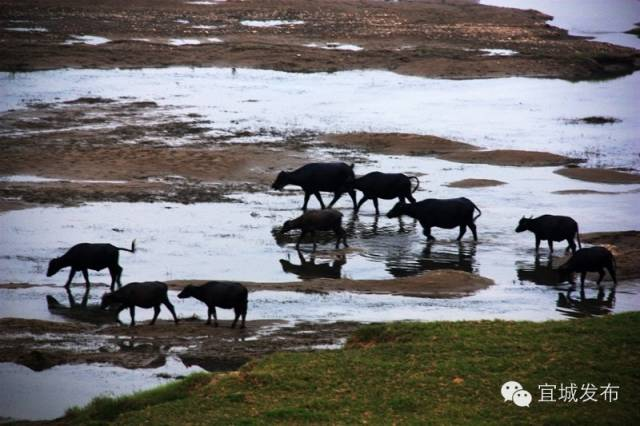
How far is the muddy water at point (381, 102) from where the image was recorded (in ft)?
132

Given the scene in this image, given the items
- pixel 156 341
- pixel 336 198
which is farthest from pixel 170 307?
pixel 336 198

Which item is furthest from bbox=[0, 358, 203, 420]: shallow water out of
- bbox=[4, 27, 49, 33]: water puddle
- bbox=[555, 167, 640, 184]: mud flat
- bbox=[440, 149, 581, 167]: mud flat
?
bbox=[4, 27, 49, 33]: water puddle

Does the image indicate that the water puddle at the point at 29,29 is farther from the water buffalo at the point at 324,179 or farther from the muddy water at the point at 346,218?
the water buffalo at the point at 324,179

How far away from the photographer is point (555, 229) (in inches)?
979

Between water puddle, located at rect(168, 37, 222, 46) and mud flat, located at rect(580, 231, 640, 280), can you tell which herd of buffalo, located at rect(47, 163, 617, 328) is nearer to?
mud flat, located at rect(580, 231, 640, 280)

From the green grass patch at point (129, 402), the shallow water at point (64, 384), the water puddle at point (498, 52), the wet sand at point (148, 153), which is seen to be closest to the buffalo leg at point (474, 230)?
the wet sand at point (148, 153)

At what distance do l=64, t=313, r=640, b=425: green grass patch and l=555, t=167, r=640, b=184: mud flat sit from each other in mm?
18328

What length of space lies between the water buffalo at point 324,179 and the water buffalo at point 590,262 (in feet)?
25.7

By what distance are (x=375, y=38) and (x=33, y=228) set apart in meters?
38.1

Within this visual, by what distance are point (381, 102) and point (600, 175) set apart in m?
14.2

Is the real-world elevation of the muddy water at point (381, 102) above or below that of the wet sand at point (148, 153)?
above

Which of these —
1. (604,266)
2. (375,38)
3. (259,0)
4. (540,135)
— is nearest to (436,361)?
(604,266)

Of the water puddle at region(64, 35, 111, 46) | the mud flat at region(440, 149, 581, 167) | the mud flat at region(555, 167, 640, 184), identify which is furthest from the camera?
the water puddle at region(64, 35, 111, 46)

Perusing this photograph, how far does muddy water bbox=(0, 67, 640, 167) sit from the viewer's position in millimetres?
40125
